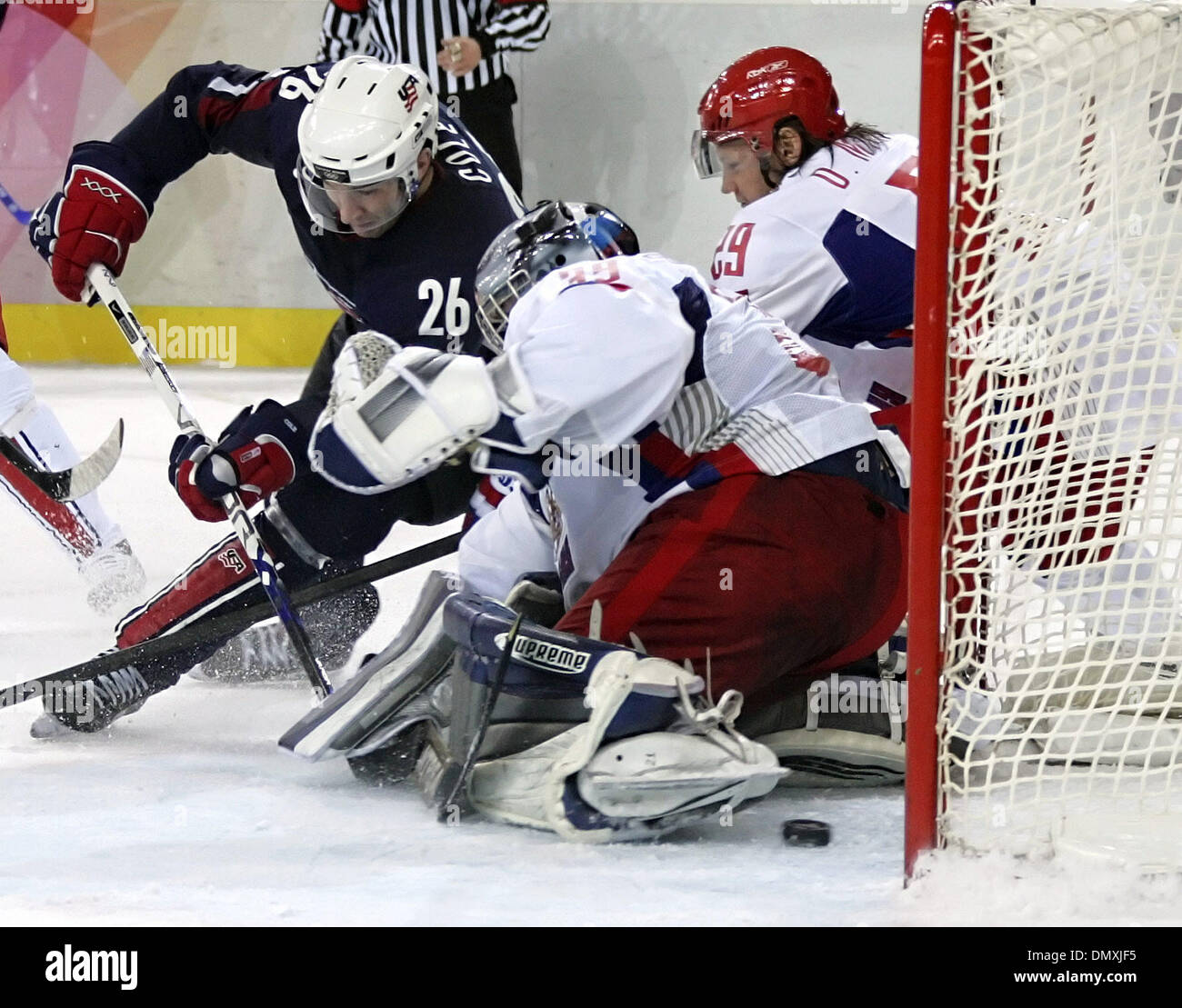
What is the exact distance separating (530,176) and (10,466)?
122 inches

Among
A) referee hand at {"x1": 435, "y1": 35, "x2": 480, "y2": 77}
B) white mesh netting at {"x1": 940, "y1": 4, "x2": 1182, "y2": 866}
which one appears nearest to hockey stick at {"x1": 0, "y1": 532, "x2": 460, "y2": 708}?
white mesh netting at {"x1": 940, "y1": 4, "x2": 1182, "y2": 866}

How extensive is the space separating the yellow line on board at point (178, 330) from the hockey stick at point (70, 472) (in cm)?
273

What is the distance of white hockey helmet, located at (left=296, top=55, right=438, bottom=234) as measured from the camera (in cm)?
246

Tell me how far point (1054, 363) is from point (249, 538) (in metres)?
1.32

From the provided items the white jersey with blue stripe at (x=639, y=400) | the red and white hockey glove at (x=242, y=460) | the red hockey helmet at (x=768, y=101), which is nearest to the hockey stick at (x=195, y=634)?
the red and white hockey glove at (x=242, y=460)

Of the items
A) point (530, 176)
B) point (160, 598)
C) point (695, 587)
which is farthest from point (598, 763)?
point (530, 176)

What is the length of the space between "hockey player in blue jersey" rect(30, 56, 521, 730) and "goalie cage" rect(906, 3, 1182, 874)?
1.08 meters

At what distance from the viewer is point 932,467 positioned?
5.39 ft

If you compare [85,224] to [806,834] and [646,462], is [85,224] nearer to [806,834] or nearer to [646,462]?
[646,462]

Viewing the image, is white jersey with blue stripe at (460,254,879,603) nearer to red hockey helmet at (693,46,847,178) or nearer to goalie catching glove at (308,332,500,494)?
goalie catching glove at (308,332,500,494)

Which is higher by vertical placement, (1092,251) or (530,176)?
(530,176)

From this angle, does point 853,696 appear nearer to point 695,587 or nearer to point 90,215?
point 695,587

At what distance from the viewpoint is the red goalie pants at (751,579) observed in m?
1.97

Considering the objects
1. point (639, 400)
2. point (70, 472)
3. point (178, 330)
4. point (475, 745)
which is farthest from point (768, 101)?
point (178, 330)
